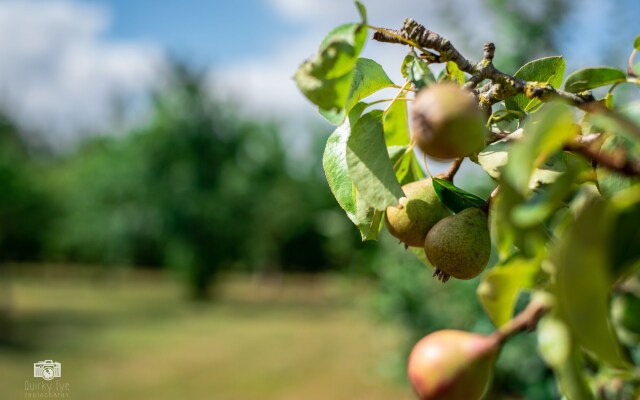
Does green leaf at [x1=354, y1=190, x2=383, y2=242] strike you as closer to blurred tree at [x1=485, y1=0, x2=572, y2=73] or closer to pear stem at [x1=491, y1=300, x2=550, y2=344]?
pear stem at [x1=491, y1=300, x2=550, y2=344]

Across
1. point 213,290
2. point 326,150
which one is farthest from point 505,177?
point 213,290

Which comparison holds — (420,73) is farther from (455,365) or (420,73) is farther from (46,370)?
(46,370)

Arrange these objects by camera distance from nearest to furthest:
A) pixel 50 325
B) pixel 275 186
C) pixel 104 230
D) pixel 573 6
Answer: pixel 573 6, pixel 50 325, pixel 104 230, pixel 275 186

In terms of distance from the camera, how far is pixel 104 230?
563 inches

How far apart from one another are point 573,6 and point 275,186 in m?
12.5

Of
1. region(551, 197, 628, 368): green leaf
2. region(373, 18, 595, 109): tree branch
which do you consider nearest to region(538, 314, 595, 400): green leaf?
region(551, 197, 628, 368): green leaf

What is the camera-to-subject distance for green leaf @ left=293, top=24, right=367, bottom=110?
0.46 meters

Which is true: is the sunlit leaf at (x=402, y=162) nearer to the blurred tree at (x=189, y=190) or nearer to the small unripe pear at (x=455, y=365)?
the small unripe pear at (x=455, y=365)

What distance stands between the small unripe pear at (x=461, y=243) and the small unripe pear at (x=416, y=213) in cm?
3

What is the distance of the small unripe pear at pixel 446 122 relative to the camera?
0.41 meters

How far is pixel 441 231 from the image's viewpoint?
1.81ft

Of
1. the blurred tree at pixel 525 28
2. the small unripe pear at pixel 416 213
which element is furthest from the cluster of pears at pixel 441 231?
the blurred tree at pixel 525 28

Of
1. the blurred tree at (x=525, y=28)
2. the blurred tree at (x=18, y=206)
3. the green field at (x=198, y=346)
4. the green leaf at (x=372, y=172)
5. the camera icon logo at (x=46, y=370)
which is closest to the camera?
the green leaf at (x=372, y=172)

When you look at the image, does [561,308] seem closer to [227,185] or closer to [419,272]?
[419,272]
